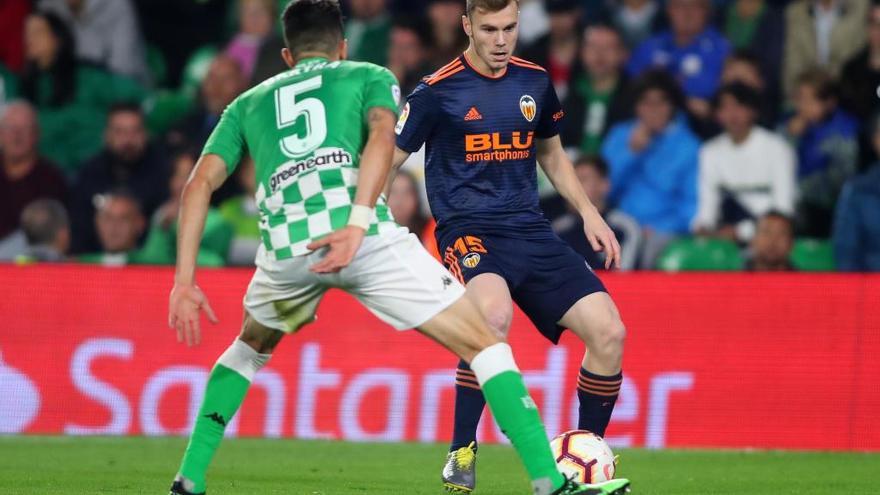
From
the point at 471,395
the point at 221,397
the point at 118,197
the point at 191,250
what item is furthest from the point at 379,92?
the point at 118,197

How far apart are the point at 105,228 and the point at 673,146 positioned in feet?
17.5

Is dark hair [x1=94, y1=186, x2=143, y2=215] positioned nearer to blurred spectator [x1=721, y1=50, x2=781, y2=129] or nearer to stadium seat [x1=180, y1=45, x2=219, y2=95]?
stadium seat [x1=180, y1=45, x2=219, y2=95]

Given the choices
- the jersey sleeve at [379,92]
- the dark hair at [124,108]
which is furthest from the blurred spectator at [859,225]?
the jersey sleeve at [379,92]

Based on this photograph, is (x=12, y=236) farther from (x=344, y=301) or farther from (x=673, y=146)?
(x=673, y=146)

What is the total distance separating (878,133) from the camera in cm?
1276

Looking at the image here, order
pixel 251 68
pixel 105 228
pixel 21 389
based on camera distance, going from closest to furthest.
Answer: pixel 21 389 < pixel 105 228 < pixel 251 68

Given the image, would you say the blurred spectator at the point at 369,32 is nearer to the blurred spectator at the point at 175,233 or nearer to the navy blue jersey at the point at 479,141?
the blurred spectator at the point at 175,233

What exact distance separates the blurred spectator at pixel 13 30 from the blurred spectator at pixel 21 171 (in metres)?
1.27

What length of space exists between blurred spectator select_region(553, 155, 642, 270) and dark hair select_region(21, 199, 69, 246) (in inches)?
183

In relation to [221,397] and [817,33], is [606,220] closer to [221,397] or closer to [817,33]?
[817,33]

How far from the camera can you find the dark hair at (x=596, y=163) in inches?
514

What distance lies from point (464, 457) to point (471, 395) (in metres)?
0.37

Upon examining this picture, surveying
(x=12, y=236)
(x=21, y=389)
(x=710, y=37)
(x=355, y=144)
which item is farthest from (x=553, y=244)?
A: (x=12, y=236)

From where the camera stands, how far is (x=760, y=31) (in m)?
14.4
